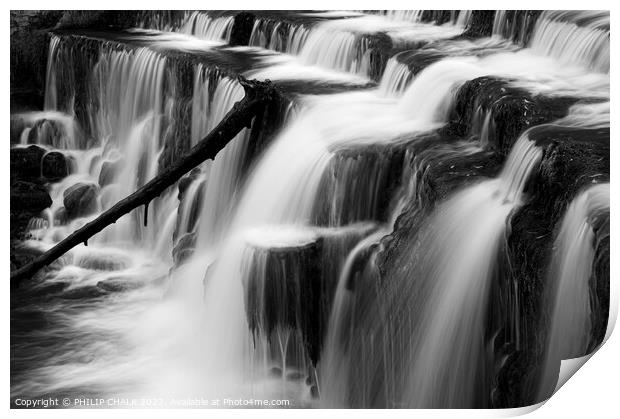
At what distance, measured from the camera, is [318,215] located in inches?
253

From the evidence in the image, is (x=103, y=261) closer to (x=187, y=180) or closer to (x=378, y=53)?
(x=187, y=180)

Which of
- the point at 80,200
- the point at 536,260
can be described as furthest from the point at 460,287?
the point at 80,200

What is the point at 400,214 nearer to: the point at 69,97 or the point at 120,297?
the point at 120,297

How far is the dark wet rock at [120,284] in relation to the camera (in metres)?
6.95

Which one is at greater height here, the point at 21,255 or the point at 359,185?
the point at 359,185

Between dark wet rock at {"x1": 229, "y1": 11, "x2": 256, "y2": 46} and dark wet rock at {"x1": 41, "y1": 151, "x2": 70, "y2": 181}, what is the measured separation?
117 centimetres

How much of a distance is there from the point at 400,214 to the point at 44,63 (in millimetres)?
2406

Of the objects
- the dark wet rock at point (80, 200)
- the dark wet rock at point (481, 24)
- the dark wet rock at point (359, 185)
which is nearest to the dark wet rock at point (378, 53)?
the dark wet rock at point (481, 24)

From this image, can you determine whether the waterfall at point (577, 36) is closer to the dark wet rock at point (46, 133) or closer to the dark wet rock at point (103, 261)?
the dark wet rock at point (103, 261)

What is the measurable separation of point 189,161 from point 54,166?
1.17 meters

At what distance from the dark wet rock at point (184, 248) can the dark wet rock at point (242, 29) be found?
4.03 ft
